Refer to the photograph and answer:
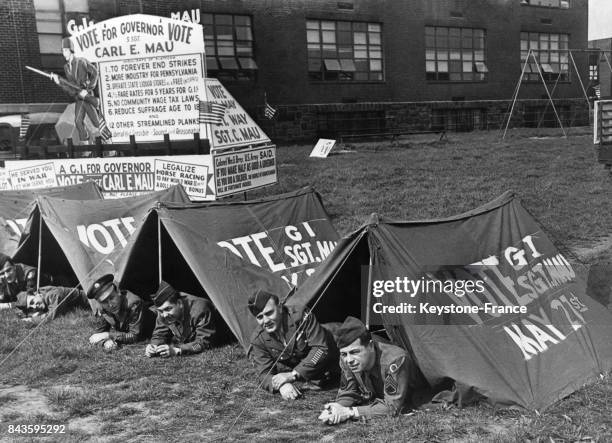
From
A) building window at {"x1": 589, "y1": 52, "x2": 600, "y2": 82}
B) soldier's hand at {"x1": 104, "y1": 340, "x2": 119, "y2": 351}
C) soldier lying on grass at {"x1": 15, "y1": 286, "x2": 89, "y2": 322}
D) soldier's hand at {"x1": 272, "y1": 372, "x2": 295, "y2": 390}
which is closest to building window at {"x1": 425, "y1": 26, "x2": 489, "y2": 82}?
building window at {"x1": 589, "y1": 52, "x2": 600, "y2": 82}

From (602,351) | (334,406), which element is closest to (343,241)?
(334,406)

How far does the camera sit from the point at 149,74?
492 inches

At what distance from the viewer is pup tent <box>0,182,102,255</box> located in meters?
10.0

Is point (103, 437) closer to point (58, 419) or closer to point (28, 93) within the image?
point (58, 419)

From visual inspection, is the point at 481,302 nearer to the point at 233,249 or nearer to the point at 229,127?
the point at 233,249

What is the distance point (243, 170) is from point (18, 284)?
382cm

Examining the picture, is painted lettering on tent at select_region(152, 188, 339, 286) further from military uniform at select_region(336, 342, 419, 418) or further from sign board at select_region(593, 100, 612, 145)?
sign board at select_region(593, 100, 612, 145)

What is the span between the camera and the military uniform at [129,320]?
735 cm

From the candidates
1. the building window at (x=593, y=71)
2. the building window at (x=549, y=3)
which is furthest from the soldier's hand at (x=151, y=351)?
the building window at (x=593, y=71)

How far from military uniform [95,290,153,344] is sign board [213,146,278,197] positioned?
10.9 feet

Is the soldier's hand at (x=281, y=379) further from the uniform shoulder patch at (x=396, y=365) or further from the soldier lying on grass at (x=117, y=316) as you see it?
the soldier lying on grass at (x=117, y=316)

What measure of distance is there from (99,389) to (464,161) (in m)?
14.7

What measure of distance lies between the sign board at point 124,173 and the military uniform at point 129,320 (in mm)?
3255

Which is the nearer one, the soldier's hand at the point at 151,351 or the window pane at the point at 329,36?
the soldier's hand at the point at 151,351
